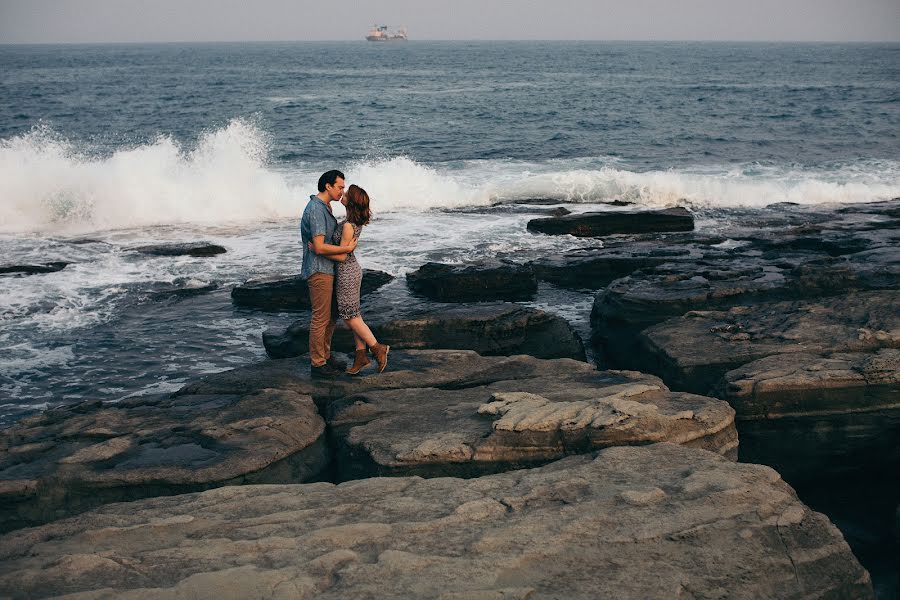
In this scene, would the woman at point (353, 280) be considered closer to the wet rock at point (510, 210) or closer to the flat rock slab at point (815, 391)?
the flat rock slab at point (815, 391)

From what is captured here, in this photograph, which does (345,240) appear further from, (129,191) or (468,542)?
(129,191)

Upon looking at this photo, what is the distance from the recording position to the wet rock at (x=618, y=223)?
14375 millimetres

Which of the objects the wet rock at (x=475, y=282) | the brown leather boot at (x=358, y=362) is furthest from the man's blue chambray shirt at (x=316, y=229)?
the wet rock at (x=475, y=282)

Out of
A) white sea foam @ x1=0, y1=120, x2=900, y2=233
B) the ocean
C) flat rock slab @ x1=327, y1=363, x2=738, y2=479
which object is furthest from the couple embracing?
white sea foam @ x1=0, y1=120, x2=900, y2=233

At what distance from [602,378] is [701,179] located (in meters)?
16.1

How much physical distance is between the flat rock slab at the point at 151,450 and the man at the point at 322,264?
2.02 ft

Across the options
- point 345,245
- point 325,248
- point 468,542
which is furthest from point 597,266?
point 468,542

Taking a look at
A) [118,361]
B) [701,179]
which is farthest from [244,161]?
[118,361]

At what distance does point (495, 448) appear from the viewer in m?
5.13

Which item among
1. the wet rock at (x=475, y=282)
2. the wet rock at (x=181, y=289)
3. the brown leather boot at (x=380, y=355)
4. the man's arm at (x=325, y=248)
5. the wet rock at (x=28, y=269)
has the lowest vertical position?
the wet rock at (x=181, y=289)

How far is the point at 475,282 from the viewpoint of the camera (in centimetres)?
1063

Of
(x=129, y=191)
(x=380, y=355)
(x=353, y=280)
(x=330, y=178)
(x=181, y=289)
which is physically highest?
(x=330, y=178)

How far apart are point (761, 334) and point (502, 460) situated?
3.16 metres

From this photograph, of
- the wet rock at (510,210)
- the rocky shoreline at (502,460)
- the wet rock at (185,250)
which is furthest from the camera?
the wet rock at (510,210)
